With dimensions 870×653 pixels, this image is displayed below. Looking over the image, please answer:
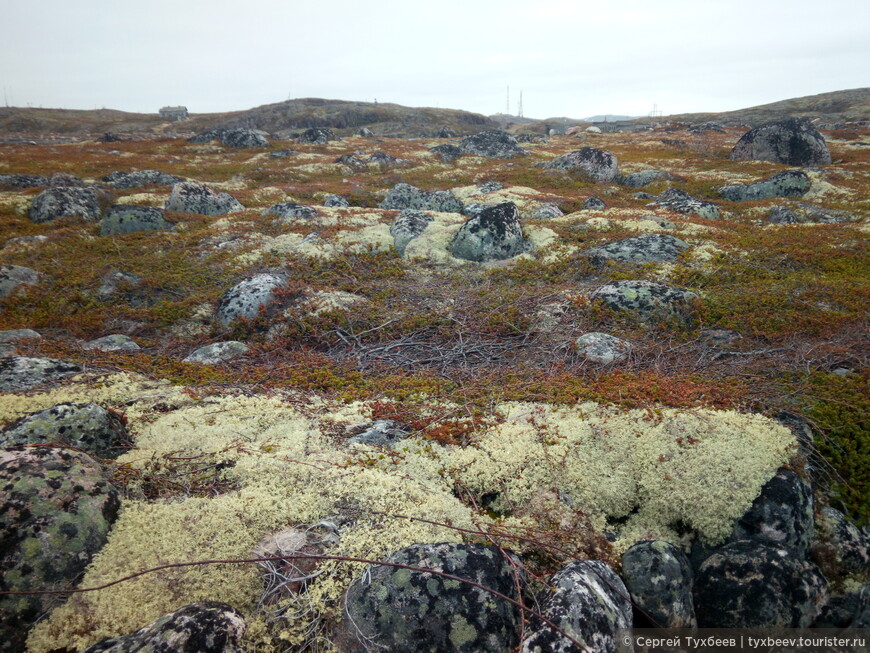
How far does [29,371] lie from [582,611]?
1127 cm

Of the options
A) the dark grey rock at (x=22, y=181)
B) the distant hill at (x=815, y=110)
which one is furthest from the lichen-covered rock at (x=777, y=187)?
the distant hill at (x=815, y=110)

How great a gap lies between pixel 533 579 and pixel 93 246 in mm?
22650

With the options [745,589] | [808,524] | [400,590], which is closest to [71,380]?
[400,590]

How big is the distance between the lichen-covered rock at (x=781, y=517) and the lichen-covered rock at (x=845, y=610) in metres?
0.61

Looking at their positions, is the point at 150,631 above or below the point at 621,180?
below

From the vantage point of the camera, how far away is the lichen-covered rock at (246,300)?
44.0 ft

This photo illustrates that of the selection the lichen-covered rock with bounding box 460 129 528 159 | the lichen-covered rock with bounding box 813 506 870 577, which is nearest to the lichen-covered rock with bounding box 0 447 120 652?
the lichen-covered rock with bounding box 813 506 870 577

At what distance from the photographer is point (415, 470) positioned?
268 inches

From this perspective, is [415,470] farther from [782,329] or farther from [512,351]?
[782,329]

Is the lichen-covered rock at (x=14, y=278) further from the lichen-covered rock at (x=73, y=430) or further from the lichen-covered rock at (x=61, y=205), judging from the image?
the lichen-covered rock at (x=73, y=430)

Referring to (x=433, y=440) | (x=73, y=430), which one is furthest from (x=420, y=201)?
(x=73, y=430)

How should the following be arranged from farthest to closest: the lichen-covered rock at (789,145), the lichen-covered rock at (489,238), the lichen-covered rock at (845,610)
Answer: the lichen-covered rock at (789,145) → the lichen-covered rock at (489,238) → the lichen-covered rock at (845,610)

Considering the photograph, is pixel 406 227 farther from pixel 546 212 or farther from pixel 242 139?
pixel 242 139

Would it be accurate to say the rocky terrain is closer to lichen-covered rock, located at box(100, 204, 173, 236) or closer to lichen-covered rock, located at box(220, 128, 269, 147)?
lichen-covered rock, located at box(100, 204, 173, 236)
